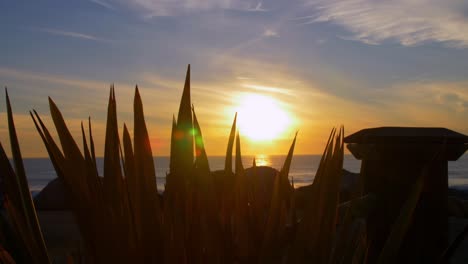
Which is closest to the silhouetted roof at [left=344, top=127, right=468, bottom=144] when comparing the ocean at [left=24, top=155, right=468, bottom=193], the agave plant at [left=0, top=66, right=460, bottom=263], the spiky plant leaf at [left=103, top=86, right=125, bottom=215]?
the agave plant at [left=0, top=66, right=460, bottom=263]

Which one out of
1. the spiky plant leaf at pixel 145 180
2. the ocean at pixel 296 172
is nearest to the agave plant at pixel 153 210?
the spiky plant leaf at pixel 145 180

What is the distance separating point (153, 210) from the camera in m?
0.54

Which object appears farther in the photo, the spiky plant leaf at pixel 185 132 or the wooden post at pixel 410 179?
the wooden post at pixel 410 179

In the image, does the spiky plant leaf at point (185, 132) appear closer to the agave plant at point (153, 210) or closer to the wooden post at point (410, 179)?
the agave plant at point (153, 210)

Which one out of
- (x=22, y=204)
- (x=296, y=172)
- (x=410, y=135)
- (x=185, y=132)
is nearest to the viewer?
(x=185, y=132)

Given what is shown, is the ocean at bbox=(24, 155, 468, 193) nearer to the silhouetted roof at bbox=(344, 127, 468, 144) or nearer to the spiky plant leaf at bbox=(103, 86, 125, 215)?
the silhouetted roof at bbox=(344, 127, 468, 144)

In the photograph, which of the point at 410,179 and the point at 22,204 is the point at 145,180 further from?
the point at 410,179

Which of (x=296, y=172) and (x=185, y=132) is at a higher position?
(x=185, y=132)

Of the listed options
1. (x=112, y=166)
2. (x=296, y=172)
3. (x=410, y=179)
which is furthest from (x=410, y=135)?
(x=296, y=172)

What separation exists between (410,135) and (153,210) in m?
1.66

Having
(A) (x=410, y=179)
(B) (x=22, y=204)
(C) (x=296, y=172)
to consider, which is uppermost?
(B) (x=22, y=204)

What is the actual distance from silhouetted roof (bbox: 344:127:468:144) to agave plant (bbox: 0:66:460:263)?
1441 millimetres

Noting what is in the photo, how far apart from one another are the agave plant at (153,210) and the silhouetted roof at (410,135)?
4.73 ft

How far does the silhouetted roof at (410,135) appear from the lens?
1.93m
